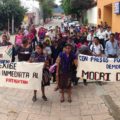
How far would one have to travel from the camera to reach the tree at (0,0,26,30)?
55.0 meters

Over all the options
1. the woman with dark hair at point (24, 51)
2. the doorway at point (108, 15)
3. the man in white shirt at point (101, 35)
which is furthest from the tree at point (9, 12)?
the woman with dark hair at point (24, 51)

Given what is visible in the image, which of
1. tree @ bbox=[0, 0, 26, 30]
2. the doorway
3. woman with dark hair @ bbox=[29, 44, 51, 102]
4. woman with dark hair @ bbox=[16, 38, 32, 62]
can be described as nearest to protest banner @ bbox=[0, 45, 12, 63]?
woman with dark hair @ bbox=[16, 38, 32, 62]

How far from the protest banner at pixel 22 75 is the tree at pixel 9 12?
44.1m

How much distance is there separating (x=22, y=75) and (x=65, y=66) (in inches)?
46.4

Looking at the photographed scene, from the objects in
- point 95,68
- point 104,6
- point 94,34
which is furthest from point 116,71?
point 104,6

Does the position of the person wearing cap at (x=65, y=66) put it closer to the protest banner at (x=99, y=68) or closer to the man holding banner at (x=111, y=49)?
the protest banner at (x=99, y=68)

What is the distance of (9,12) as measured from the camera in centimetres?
5516

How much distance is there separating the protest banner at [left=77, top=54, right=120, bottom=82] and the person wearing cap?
1.06ft

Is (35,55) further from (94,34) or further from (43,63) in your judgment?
(94,34)

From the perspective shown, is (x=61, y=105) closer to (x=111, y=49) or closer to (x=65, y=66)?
(x=65, y=66)

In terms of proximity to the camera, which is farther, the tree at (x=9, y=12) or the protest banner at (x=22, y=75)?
the tree at (x=9, y=12)

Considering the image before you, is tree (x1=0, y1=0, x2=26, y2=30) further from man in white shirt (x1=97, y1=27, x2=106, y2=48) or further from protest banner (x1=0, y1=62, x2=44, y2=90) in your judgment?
protest banner (x1=0, y1=62, x2=44, y2=90)

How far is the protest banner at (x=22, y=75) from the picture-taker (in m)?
11.2

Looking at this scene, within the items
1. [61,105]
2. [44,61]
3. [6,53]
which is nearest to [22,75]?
[44,61]
